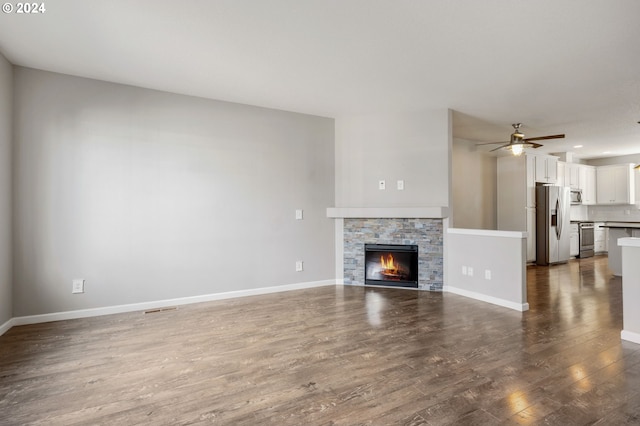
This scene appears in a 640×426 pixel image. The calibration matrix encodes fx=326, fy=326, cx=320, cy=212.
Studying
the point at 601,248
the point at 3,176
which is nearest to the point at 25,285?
the point at 3,176

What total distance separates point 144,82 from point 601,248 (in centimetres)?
1072

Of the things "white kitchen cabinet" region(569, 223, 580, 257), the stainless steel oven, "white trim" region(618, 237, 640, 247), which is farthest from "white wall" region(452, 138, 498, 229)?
"white trim" region(618, 237, 640, 247)

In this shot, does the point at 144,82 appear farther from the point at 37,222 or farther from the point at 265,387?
the point at 265,387

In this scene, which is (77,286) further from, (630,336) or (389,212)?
(630,336)

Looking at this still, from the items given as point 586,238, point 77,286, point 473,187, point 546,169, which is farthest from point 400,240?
point 586,238

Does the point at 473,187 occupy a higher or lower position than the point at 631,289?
higher

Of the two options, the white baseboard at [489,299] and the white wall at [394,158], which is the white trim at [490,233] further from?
the white baseboard at [489,299]

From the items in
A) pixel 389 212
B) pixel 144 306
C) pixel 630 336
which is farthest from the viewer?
pixel 389 212

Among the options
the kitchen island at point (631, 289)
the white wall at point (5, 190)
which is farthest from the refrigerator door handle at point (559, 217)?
the white wall at point (5, 190)

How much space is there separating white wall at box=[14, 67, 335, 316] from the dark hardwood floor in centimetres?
48

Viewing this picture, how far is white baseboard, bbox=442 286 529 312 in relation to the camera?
3690mm

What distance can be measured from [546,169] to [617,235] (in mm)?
1981

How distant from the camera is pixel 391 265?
4.89m

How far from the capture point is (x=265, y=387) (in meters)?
2.10
